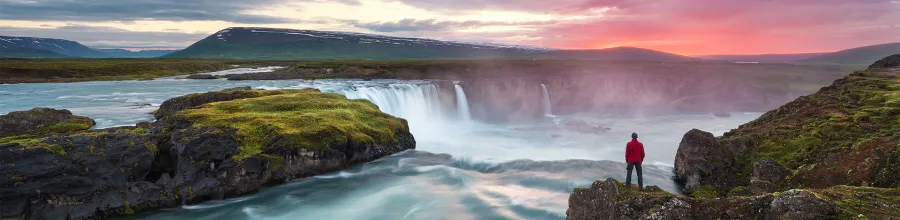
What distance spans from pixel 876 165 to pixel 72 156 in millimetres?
29523

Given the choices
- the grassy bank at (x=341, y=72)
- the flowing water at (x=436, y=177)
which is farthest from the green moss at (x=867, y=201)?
the grassy bank at (x=341, y=72)

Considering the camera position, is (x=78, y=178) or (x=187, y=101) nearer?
(x=78, y=178)

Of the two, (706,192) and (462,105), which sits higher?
(706,192)

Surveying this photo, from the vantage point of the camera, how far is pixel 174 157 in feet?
69.4

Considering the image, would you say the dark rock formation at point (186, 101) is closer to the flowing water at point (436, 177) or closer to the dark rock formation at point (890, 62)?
the flowing water at point (436, 177)

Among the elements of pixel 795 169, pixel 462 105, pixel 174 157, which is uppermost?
pixel 795 169

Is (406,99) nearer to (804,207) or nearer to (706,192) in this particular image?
(706,192)

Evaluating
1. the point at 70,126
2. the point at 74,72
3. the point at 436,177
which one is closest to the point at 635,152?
the point at 436,177

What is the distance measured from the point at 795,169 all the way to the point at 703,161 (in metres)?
3.30

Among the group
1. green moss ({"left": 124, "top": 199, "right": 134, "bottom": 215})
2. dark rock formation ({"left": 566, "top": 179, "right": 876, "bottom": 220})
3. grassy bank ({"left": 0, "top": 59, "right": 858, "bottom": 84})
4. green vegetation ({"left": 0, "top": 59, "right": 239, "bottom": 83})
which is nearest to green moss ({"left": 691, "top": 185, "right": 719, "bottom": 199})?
dark rock formation ({"left": 566, "top": 179, "right": 876, "bottom": 220})

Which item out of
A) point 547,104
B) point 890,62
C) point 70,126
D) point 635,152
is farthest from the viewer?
point 547,104

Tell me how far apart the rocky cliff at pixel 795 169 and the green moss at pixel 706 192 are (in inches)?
1.4

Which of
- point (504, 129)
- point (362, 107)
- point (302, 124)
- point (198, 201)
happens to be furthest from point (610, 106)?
point (198, 201)

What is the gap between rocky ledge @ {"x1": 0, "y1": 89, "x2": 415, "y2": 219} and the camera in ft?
56.3
